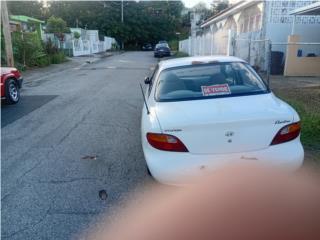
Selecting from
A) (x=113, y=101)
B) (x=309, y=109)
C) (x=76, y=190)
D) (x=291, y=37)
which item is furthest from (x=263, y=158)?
(x=291, y=37)

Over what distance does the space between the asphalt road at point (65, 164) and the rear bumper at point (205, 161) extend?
0.76m

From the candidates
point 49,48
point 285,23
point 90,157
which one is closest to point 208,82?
point 90,157

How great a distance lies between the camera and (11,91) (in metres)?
8.95

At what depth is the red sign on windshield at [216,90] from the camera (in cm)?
389

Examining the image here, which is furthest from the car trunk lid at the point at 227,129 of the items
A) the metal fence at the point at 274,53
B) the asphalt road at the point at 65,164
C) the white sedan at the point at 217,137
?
the metal fence at the point at 274,53

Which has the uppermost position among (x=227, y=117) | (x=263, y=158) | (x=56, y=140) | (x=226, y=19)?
(x=226, y=19)

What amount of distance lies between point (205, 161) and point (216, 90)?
117 centimetres

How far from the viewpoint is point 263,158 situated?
3.10 meters

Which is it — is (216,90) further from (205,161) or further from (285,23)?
(285,23)

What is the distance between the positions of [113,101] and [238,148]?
6535 millimetres

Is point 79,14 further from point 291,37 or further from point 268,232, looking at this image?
point 268,232

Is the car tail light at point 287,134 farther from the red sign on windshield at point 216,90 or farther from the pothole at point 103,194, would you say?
the pothole at point 103,194

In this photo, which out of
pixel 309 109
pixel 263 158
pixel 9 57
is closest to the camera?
pixel 263 158

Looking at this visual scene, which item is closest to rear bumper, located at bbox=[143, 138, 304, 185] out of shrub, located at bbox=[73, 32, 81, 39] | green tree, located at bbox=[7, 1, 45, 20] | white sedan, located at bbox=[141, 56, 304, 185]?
white sedan, located at bbox=[141, 56, 304, 185]
